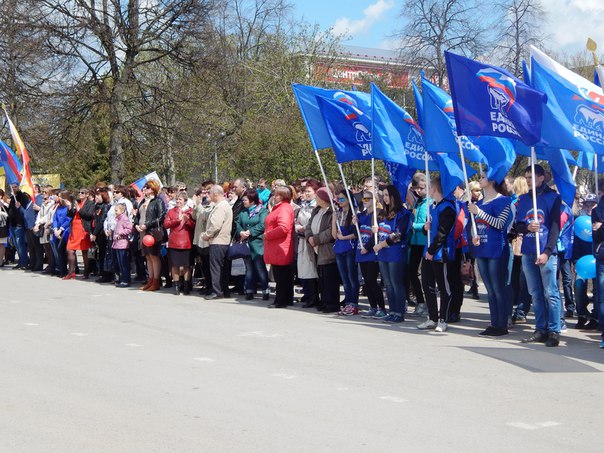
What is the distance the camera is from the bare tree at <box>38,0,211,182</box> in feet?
86.9

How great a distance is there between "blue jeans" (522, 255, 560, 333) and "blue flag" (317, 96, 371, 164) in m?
3.26

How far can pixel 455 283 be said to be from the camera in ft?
36.9

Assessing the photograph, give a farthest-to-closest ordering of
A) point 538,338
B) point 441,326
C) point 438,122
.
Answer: point 438,122
point 441,326
point 538,338

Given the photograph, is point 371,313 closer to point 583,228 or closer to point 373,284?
point 373,284

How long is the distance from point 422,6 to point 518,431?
1384 inches

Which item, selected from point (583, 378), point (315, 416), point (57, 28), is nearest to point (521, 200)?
point (583, 378)

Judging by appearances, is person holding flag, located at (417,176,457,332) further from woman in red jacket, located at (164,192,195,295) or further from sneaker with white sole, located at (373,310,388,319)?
woman in red jacket, located at (164,192,195,295)

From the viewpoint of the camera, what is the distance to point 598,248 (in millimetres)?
9461

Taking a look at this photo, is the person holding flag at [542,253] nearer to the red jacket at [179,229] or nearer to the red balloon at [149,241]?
the red jacket at [179,229]

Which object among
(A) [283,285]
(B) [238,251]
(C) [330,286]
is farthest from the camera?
(B) [238,251]

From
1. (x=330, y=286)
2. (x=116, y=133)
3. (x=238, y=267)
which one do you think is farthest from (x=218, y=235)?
(x=116, y=133)

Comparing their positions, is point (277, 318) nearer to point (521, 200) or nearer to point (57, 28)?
point (521, 200)

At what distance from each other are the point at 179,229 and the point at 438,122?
219 inches

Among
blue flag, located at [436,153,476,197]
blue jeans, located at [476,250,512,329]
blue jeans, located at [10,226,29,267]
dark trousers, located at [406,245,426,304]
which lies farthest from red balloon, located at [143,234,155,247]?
blue jeans, located at [476,250,512,329]
